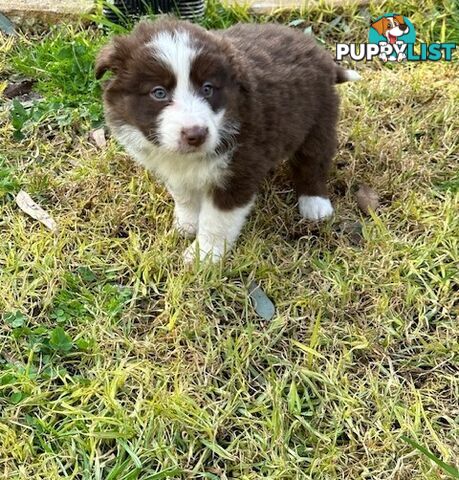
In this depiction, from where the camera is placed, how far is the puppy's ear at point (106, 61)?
3.23 m

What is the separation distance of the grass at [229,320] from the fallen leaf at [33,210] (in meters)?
0.06

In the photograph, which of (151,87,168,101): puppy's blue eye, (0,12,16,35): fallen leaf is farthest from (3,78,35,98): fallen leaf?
(151,87,168,101): puppy's blue eye

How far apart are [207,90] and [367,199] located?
1.38 metres

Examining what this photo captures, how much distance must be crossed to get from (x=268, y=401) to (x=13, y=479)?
1083 mm

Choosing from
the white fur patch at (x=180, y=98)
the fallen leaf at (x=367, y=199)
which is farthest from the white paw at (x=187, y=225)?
the fallen leaf at (x=367, y=199)

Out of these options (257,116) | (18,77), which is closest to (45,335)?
(257,116)

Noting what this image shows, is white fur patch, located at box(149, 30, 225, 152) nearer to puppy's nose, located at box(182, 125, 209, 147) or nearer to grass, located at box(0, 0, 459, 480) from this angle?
puppy's nose, located at box(182, 125, 209, 147)

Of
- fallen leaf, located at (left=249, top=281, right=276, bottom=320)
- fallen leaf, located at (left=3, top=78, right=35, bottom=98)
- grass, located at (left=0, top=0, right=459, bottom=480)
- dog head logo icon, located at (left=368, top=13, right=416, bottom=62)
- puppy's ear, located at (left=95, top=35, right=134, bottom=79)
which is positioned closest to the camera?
grass, located at (left=0, top=0, right=459, bottom=480)

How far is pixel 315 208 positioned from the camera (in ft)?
13.1

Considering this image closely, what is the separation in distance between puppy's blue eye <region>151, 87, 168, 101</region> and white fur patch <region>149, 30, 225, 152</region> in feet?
0.14

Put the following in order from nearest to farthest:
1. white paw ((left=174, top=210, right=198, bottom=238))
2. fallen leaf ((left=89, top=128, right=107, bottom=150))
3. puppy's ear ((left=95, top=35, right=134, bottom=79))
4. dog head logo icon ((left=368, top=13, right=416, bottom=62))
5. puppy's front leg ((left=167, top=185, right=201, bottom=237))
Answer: puppy's ear ((left=95, top=35, right=134, bottom=79)) < puppy's front leg ((left=167, top=185, right=201, bottom=237)) < white paw ((left=174, top=210, right=198, bottom=238)) < fallen leaf ((left=89, top=128, right=107, bottom=150)) < dog head logo icon ((left=368, top=13, right=416, bottom=62))

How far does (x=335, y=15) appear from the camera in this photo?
5.59 m

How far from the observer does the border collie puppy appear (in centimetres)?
309

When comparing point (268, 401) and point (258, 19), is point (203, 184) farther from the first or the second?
point (258, 19)
